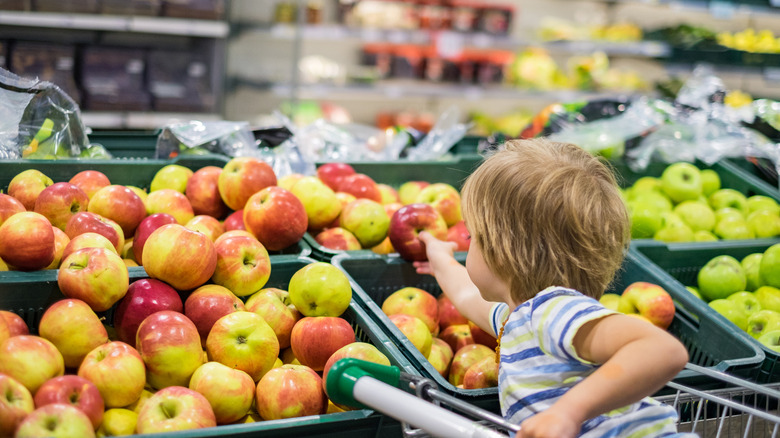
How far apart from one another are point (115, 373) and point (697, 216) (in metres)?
1.90

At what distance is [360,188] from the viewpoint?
2.09 m

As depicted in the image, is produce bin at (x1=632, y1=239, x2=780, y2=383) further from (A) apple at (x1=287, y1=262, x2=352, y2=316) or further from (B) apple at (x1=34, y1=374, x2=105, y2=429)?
(B) apple at (x1=34, y1=374, x2=105, y2=429)

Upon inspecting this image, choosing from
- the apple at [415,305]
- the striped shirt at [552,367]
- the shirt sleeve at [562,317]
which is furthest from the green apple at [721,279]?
the shirt sleeve at [562,317]

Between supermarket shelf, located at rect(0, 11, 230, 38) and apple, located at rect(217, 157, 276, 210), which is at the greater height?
supermarket shelf, located at rect(0, 11, 230, 38)

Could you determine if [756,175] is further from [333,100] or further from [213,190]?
[333,100]

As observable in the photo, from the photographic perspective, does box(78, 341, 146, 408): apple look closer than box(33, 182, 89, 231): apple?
Yes

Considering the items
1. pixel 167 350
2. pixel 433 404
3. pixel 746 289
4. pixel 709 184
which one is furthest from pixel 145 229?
pixel 709 184

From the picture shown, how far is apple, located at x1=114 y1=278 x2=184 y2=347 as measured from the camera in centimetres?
133

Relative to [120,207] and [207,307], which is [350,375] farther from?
[120,207]

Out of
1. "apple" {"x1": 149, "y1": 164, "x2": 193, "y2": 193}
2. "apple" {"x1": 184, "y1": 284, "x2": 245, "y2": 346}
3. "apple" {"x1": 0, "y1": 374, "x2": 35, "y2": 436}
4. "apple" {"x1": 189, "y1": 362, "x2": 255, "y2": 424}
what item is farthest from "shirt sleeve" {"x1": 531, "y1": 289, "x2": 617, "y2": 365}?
"apple" {"x1": 149, "y1": 164, "x2": 193, "y2": 193}

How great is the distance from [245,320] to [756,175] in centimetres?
227

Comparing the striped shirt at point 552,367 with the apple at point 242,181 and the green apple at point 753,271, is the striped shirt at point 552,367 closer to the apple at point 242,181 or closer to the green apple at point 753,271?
the apple at point 242,181

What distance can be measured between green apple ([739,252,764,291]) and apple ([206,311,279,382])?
1429 mm

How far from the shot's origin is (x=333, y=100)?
6.29 meters
